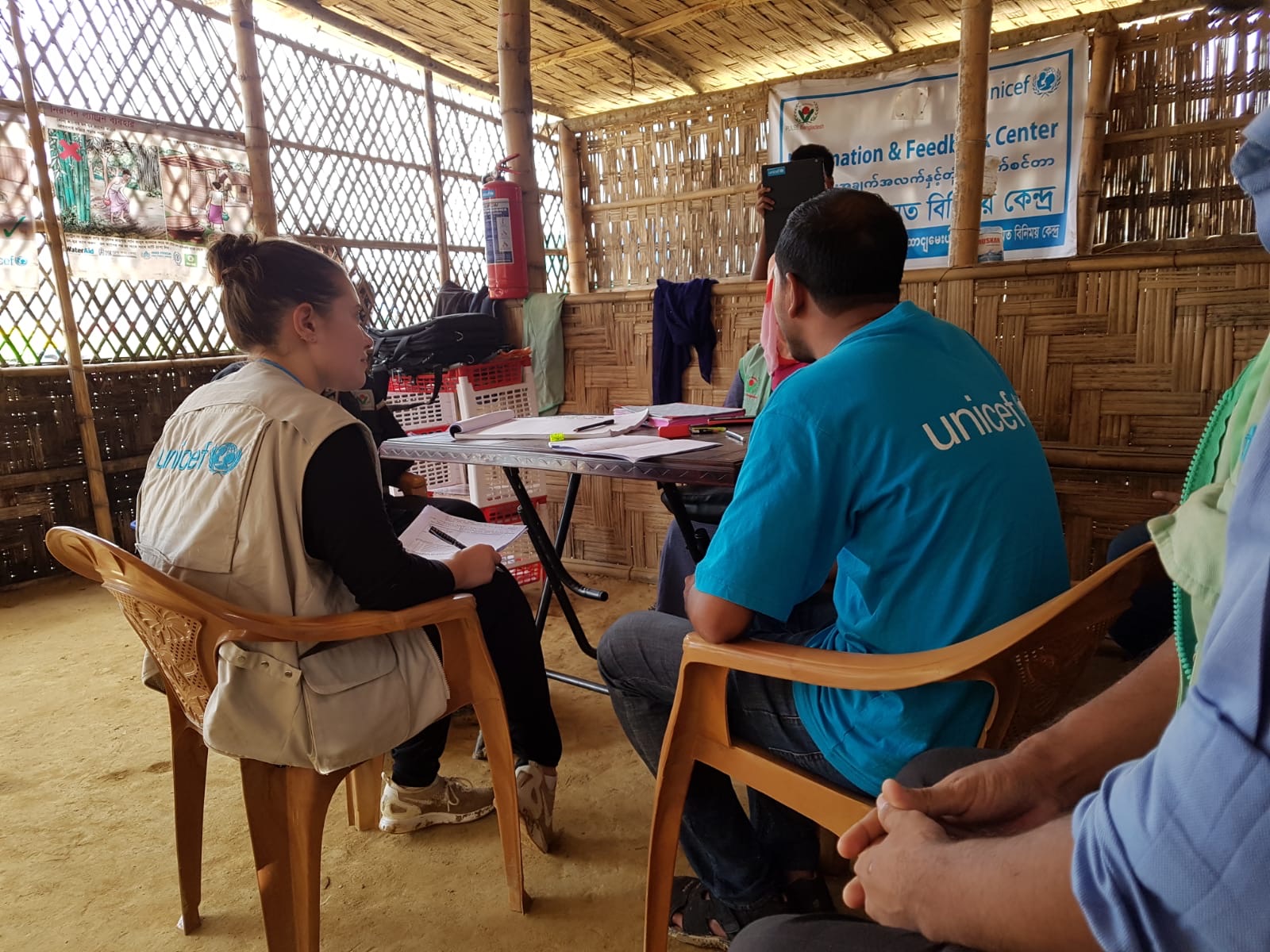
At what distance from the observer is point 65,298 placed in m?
3.19

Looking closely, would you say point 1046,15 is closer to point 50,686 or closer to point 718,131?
point 718,131

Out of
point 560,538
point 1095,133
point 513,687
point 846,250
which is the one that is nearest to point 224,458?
point 513,687

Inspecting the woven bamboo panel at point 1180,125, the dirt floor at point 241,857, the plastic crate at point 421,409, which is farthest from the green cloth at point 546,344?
the woven bamboo panel at point 1180,125

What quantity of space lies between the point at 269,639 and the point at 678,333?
6.32ft

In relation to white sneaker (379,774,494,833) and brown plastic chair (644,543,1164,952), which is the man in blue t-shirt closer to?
brown plastic chair (644,543,1164,952)

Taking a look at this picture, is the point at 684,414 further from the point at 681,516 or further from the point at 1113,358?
the point at 1113,358

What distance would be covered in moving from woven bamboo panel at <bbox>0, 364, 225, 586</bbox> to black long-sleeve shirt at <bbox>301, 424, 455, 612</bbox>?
9.79 feet

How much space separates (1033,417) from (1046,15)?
3.47 metres

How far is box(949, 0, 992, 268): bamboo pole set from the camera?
8.27 ft

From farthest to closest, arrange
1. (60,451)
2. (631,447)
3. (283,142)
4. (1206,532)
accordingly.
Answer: (283,142), (60,451), (631,447), (1206,532)

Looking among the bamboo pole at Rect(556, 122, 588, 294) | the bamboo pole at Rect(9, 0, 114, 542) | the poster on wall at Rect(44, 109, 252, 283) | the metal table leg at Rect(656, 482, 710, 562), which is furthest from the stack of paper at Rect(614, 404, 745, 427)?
the bamboo pole at Rect(9, 0, 114, 542)

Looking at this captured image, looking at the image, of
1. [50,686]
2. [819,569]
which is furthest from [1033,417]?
[50,686]

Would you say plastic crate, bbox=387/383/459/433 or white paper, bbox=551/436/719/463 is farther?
plastic crate, bbox=387/383/459/433

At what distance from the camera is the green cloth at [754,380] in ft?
7.45
